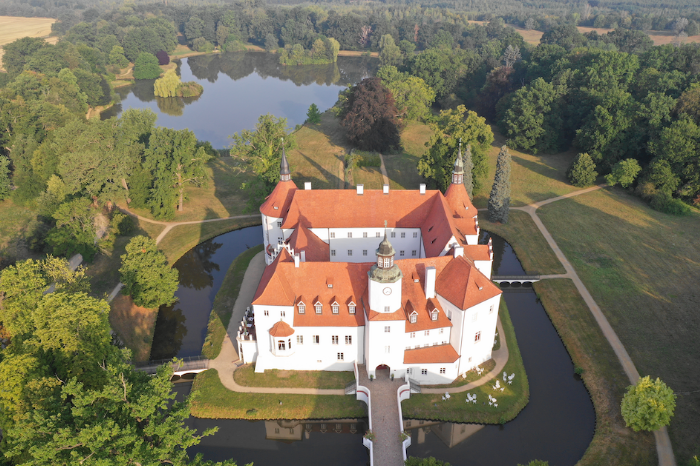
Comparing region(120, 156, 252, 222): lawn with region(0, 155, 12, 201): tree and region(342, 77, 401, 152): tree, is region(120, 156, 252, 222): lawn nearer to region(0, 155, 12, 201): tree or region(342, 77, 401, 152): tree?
region(0, 155, 12, 201): tree

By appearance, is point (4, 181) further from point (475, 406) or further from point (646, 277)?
point (646, 277)

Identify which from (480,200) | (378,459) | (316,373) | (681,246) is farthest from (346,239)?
(681,246)

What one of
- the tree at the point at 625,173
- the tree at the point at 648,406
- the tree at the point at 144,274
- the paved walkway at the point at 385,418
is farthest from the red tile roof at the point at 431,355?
the tree at the point at 625,173

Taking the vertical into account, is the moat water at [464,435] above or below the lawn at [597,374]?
below

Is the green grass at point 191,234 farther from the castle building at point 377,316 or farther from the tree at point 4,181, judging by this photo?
the tree at point 4,181

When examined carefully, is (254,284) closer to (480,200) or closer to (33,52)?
(480,200)

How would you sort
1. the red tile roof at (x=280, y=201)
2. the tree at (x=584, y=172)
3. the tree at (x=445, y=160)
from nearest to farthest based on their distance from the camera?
the red tile roof at (x=280, y=201) < the tree at (x=445, y=160) < the tree at (x=584, y=172)

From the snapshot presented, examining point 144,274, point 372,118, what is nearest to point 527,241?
point 372,118

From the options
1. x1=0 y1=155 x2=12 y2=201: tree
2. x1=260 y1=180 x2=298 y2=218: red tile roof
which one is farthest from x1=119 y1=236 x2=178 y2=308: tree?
x1=0 y1=155 x2=12 y2=201: tree
